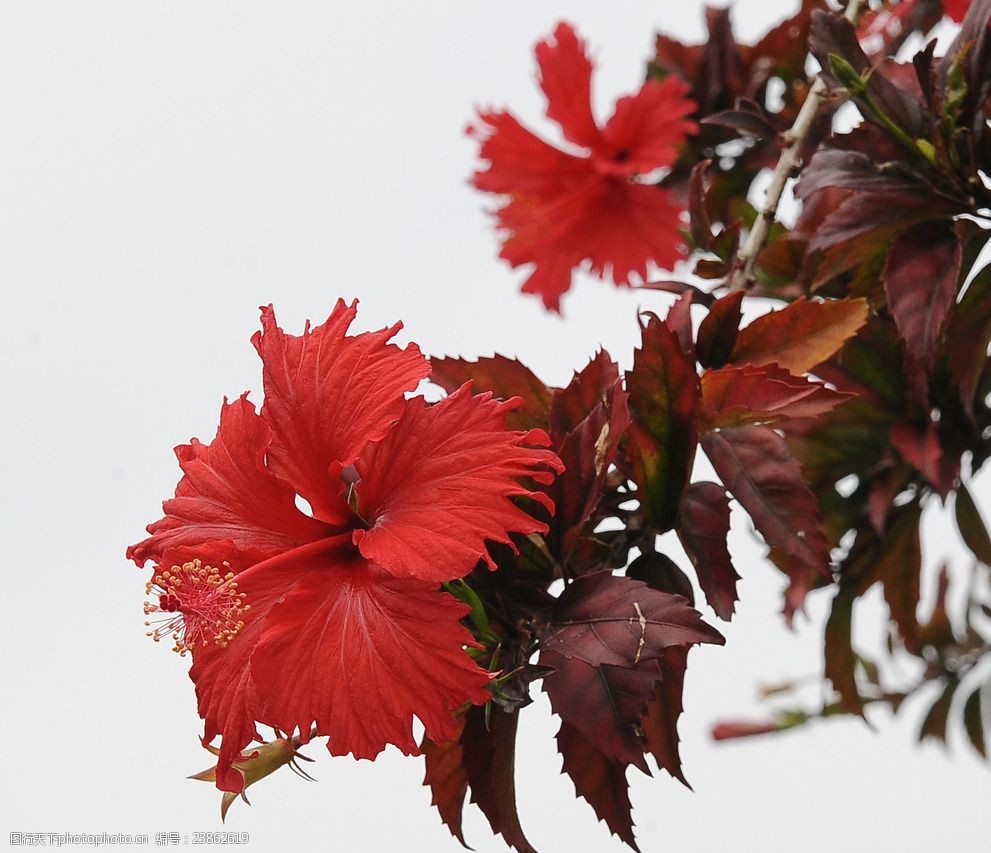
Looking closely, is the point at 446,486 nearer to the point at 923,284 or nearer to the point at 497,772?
the point at 497,772

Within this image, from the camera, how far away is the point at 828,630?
0.93 metres

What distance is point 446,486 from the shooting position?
508 millimetres

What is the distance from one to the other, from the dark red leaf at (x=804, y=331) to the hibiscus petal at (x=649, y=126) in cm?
38

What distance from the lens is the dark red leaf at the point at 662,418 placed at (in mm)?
604

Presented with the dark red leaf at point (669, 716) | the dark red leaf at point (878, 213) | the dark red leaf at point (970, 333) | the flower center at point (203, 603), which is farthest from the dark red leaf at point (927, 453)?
the flower center at point (203, 603)

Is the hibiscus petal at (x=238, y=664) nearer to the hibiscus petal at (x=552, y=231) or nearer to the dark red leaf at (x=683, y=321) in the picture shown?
the dark red leaf at (x=683, y=321)

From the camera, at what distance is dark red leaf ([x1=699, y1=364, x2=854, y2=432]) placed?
60 cm

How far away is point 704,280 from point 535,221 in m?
0.30

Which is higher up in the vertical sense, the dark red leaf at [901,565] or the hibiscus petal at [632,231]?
the hibiscus petal at [632,231]

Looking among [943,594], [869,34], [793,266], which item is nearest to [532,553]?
[793,266]

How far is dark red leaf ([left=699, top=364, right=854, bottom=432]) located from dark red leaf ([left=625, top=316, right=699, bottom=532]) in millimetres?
22

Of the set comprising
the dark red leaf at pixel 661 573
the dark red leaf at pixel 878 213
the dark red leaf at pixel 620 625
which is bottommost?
the dark red leaf at pixel 620 625

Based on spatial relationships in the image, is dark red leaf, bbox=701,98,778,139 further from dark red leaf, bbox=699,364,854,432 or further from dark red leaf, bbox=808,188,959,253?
dark red leaf, bbox=699,364,854,432

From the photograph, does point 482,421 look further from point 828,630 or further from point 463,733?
point 828,630
